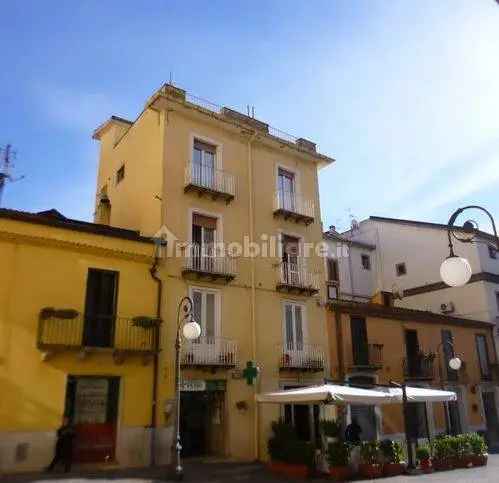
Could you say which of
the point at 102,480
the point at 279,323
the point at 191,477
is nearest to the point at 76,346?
the point at 102,480

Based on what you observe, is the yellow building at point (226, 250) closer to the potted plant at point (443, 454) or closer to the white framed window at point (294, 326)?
the white framed window at point (294, 326)

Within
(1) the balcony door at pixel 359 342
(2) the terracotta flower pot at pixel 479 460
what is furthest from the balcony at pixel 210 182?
(2) the terracotta flower pot at pixel 479 460

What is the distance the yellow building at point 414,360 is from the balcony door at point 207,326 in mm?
5752

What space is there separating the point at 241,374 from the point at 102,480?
6.51 m

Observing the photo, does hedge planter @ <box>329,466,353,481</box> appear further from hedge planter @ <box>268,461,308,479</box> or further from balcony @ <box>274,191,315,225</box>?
balcony @ <box>274,191,315,225</box>

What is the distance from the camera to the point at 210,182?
2027 centimetres

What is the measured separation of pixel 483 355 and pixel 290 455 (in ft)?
57.6

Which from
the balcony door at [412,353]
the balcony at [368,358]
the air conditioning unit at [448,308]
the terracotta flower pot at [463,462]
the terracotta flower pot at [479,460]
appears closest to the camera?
the terracotta flower pot at [463,462]

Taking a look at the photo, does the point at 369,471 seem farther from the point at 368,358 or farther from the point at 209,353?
the point at 368,358

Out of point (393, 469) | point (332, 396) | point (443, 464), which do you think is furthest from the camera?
point (443, 464)

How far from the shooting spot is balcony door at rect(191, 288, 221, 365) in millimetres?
17422

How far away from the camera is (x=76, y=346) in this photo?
14648mm

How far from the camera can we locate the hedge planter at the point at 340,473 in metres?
14.7

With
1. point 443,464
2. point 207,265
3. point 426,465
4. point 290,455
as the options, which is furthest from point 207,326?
point 443,464
